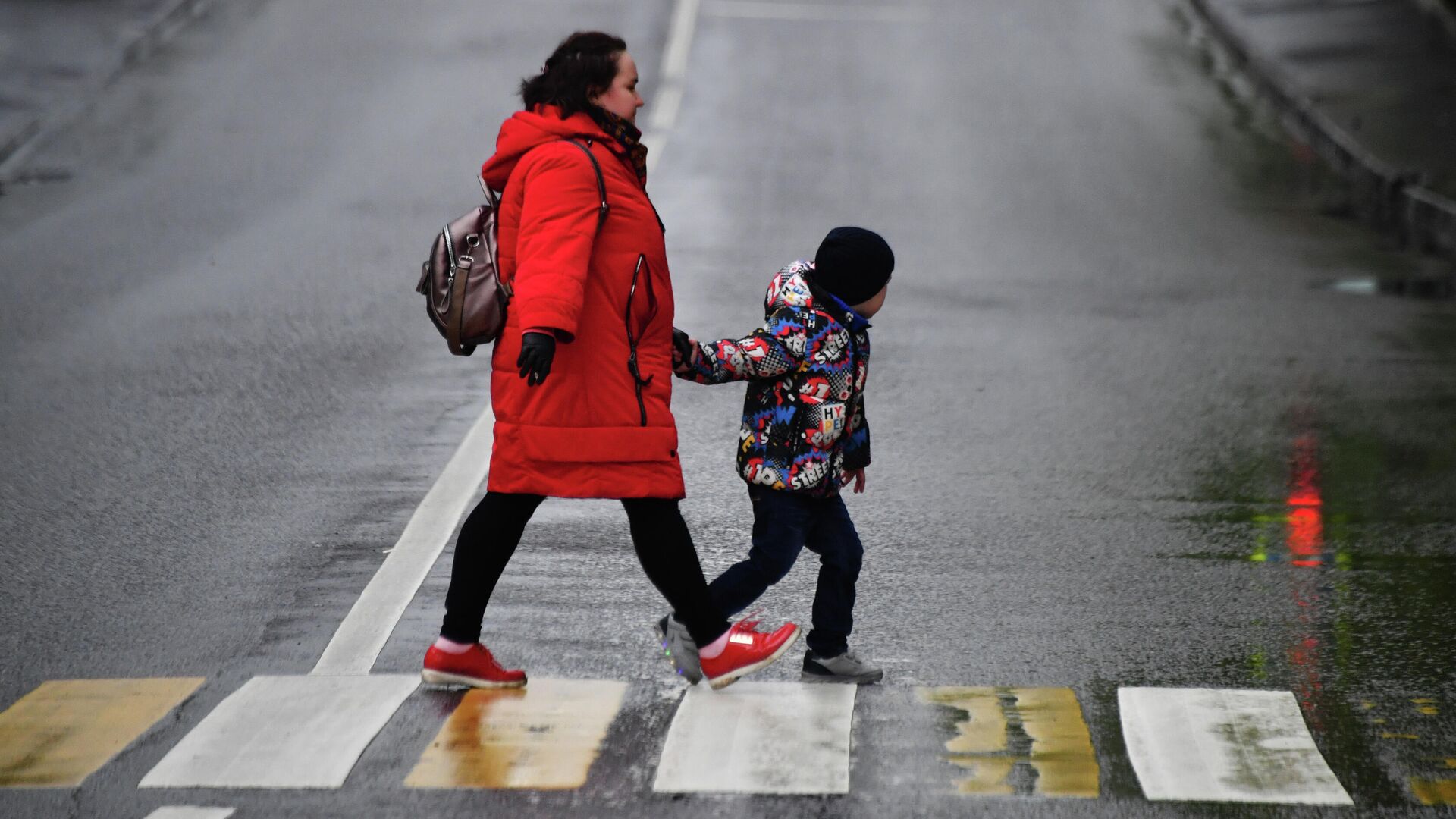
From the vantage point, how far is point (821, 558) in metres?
5.11

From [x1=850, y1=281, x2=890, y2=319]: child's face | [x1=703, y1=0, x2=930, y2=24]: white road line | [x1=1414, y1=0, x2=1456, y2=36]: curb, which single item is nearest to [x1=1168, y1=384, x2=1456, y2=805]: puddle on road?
[x1=850, y1=281, x2=890, y2=319]: child's face

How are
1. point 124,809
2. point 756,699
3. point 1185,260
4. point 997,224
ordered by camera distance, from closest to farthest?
point 124,809 → point 756,699 → point 1185,260 → point 997,224

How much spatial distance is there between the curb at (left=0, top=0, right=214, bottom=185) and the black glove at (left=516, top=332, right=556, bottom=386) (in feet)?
35.6

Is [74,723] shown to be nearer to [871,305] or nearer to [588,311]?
[588,311]

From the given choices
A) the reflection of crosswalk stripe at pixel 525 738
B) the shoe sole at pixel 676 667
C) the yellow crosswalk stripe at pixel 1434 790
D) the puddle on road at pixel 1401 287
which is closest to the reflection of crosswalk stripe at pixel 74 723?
the reflection of crosswalk stripe at pixel 525 738

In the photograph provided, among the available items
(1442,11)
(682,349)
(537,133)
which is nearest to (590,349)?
(682,349)

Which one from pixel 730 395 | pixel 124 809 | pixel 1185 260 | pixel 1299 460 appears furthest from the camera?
pixel 1185 260

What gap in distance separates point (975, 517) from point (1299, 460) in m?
1.73

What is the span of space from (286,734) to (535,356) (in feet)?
4.11

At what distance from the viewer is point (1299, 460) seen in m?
7.59

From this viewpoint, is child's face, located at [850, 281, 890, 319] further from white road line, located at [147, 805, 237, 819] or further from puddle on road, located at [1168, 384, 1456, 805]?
white road line, located at [147, 805, 237, 819]

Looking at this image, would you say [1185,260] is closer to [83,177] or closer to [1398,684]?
[1398,684]

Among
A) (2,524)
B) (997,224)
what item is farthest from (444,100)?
(2,524)

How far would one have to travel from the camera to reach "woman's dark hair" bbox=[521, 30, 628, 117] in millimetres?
4742
